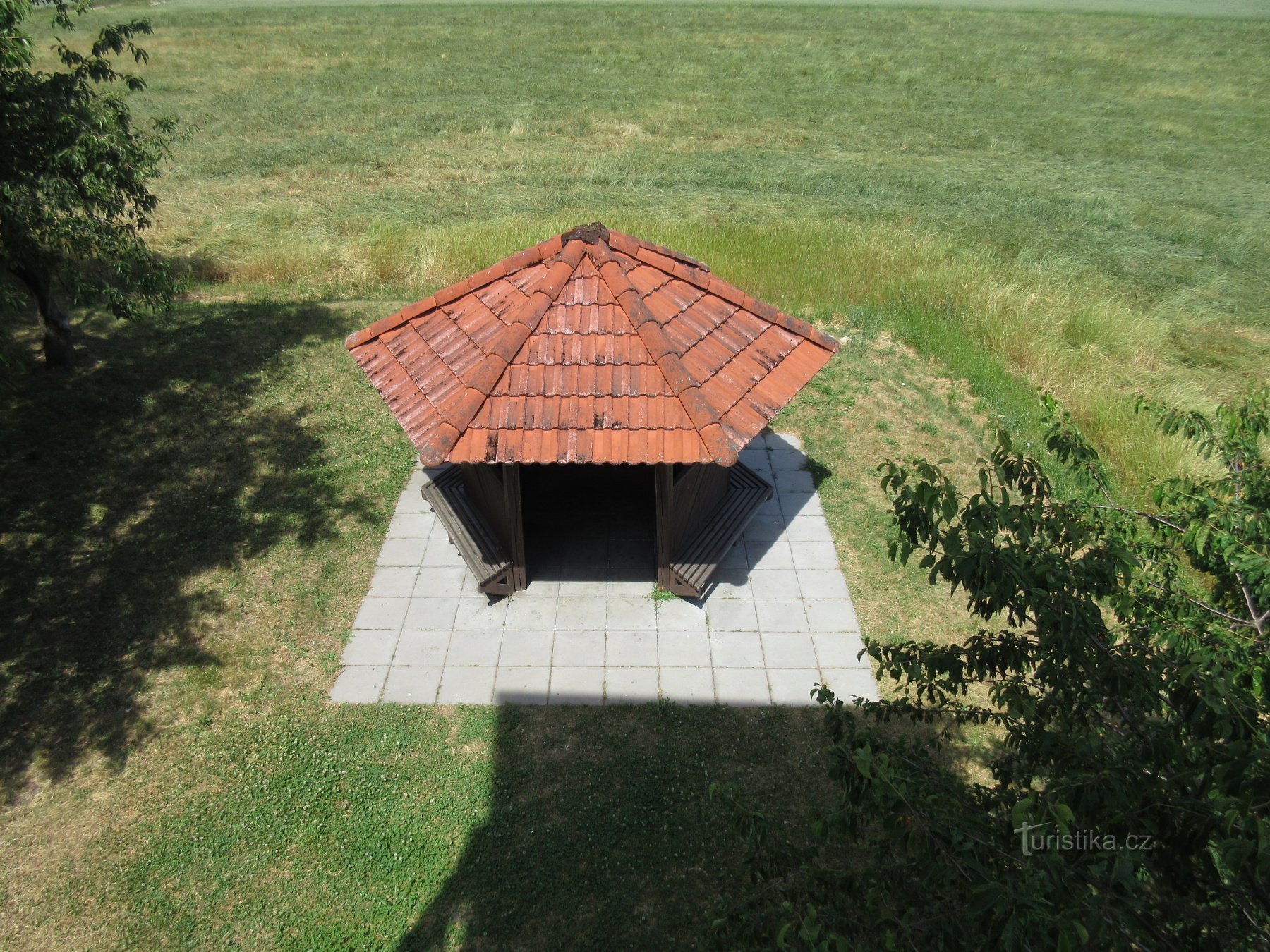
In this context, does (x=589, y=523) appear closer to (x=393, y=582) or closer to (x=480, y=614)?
(x=480, y=614)

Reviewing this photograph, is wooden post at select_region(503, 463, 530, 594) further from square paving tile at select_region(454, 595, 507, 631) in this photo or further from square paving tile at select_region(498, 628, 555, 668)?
square paving tile at select_region(498, 628, 555, 668)

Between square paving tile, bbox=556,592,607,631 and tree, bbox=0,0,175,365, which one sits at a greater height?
tree, bbox=0,0,175,365

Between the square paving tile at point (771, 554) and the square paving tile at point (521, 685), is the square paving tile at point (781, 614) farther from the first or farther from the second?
the square paving tile at point (521, 685)

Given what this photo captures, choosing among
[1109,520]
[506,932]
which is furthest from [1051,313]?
[506,932]

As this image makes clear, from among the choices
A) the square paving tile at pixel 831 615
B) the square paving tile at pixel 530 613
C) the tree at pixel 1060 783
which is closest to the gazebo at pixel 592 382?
the square paving tile at pixel 530 613

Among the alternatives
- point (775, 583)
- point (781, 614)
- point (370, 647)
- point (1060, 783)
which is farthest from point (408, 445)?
point (1060, 783)

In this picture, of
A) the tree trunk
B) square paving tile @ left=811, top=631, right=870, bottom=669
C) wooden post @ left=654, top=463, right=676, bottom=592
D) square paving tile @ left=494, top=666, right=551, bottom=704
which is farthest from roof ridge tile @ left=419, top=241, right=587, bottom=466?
the tree trunk
